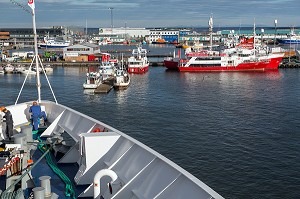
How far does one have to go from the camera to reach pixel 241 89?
1639 inches

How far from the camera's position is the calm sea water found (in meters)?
15.5

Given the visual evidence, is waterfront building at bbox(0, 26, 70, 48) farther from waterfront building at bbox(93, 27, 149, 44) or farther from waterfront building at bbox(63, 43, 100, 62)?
waterfront building at bbox(63, 43, 100, 62)

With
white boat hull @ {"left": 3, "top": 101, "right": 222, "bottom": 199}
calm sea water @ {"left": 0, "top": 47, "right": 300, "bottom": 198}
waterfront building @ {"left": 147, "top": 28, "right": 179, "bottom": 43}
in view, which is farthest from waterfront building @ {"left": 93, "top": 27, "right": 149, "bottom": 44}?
white boat hull @ {"left": 3, "top": 101, "right": 222, "bottom": 199}

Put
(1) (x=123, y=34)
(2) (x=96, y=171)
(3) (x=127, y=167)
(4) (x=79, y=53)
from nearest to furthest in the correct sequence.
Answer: (3) (x=127, y=167), (2) (x=96, y=171), (4) (x=79, y=53), (1) (x=123, y=34)

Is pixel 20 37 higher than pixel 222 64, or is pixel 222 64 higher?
pixel 20 37

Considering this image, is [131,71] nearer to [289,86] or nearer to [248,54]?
[248,54]

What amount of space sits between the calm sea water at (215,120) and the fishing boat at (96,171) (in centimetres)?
863

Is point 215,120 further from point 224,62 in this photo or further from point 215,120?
point 224,62

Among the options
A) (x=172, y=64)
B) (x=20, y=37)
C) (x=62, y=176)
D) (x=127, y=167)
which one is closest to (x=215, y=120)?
(x=62, y=176)

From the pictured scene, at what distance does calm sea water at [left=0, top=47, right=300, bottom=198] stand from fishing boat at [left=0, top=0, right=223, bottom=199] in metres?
8.63

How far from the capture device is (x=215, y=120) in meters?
25.9

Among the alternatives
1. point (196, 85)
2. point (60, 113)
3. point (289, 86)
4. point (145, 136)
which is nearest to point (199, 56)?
point (196, 85)

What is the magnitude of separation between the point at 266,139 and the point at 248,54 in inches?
1637

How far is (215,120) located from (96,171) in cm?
2069
